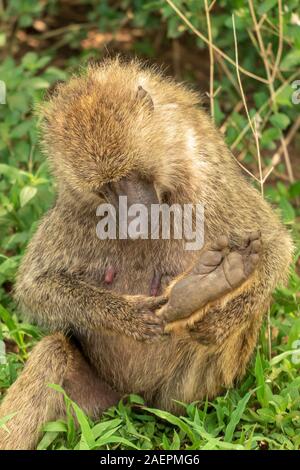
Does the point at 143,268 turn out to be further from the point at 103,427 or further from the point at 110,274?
the point at 103,427

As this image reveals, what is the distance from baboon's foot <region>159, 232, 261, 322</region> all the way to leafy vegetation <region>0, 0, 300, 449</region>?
0.61 m

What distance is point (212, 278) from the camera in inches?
149

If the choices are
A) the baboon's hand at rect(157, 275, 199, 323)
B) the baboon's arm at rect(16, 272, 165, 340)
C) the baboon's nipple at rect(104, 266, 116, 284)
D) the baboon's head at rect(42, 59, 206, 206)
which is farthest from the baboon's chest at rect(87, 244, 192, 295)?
the baboon's hand at rect(157, 275, 199, 323)

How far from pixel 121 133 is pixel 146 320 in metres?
0.81

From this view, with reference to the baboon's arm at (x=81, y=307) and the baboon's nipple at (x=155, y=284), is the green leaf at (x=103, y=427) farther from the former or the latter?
the baboon's nipple at (x=155, y=284)

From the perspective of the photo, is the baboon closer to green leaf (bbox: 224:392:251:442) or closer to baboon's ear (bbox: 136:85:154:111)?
baboon's ear (bbox: 136:85:154:111)

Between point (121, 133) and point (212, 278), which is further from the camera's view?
point (121, 133)

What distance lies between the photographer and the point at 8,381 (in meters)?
4.69

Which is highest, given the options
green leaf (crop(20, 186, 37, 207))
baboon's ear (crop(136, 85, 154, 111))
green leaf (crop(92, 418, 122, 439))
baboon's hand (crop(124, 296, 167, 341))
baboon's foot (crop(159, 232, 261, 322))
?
baboon's ear (crop(136, 85, 154, 111))

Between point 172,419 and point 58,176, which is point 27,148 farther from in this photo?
point 172,419

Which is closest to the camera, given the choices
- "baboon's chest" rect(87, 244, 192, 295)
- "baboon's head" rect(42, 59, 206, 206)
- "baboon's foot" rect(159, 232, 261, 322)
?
"baboon's foot" rect(159, 232, 261, 322)

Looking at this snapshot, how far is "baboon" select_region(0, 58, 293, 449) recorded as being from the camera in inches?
158

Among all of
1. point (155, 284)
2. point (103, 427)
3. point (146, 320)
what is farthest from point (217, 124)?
point (103, 427)
